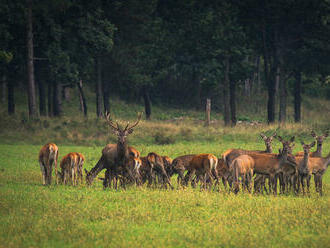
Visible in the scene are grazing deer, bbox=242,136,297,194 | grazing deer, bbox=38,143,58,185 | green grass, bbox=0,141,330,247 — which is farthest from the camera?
grazing deer, bbox=38,143,58,185

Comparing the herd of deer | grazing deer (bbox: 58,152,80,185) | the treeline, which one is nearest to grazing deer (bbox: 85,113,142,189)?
the herd of deer

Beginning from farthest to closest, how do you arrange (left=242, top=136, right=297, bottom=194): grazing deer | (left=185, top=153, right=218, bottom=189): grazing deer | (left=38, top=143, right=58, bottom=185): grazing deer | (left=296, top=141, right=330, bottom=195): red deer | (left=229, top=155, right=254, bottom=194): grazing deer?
(left=38, top=143, right=58, bottom=185): grazing deer < (left=185, top=153, right=218, bottom=189): grazing deer < (left=242, top=136, right=297, bottom=194): grazing deer < (left=296, top=141, right=330, bottom=195): red deer < (left=229, top=155, right=254, bottom=194): grazing deer

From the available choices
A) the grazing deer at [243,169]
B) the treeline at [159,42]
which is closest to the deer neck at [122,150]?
the grazing deer at [243,169]

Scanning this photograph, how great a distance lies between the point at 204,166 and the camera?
1677 cm

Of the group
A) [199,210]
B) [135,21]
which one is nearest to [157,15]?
[135,21]

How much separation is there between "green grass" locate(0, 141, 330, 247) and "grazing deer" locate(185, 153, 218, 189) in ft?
5.08

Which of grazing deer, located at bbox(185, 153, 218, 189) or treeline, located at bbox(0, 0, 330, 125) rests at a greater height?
treeline, located at bbox(0, 0, 330, 125)

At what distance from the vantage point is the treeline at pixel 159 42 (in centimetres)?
3741

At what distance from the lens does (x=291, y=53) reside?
4231cm

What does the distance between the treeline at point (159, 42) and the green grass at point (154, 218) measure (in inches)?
869

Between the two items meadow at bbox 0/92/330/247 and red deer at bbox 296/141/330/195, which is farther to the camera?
red deer at bbox 296/141/330/195

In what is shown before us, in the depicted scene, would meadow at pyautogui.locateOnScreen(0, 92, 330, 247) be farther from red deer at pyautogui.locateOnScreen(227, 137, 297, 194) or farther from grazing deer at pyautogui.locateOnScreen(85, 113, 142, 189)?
red deer at pyautogui.locateOnScreen(227, 137, 297, 194)

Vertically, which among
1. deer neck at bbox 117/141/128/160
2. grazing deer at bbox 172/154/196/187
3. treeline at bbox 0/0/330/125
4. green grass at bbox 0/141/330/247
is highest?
treeline at bbox 0/0/330/125

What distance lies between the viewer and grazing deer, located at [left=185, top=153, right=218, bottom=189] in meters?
16.6
